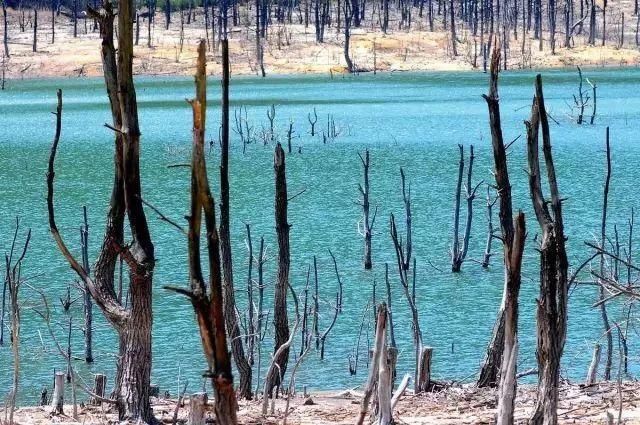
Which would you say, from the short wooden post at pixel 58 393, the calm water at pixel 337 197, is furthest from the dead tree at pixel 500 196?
the short wooden post at pixel 58 393

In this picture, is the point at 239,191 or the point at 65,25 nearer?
the point at 239,191

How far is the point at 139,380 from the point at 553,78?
71.8 m

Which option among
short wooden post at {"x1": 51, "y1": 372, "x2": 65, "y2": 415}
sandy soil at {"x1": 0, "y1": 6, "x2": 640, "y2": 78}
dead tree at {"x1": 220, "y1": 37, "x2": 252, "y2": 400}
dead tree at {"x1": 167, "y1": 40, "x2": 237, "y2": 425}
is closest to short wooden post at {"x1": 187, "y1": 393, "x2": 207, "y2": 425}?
dead tree at {"x1": 167, "y1": 40, "x2": 237, "y2": 425}

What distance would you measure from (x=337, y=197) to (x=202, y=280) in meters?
27.1

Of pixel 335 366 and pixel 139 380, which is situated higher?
pixel 139 380

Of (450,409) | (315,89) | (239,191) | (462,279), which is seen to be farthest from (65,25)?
(450,409)

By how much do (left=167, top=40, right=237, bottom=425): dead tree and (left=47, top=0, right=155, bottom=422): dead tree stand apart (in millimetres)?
3588

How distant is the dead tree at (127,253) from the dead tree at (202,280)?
3588 mm

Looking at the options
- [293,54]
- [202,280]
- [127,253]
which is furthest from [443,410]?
[293,54]

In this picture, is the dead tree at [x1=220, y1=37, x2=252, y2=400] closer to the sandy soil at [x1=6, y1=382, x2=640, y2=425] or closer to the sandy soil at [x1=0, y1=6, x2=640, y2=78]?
the sandy soil at [x1=6, y1=382, x2=640, y2=425]

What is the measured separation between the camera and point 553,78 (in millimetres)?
79250

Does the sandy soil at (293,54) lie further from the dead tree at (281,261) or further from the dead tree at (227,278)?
the dead tree at (227,278)

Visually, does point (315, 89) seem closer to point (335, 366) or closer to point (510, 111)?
point (510, 111)

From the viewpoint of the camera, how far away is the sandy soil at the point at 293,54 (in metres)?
89.4
